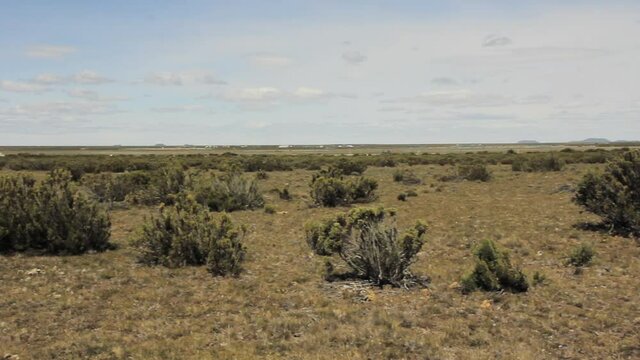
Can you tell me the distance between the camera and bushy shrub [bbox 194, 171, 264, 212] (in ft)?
Answer: 78.0

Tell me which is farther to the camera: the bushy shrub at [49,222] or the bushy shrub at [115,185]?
the bushy shrub at [115,185]

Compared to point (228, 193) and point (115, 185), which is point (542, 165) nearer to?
point (228, 193)

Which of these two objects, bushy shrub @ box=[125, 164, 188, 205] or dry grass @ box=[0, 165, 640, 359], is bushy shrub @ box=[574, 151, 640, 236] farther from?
A: bushy shrub @ box=[125, 164, 188, 205]

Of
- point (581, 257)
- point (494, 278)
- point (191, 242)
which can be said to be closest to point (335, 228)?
point (191, 242)

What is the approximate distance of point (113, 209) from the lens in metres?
24.6

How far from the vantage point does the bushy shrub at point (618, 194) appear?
16672 millimetres

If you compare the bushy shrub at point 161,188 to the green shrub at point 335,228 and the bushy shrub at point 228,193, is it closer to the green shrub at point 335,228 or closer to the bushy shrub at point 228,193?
the bushy shrub at point 228,193

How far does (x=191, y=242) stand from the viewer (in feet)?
45.6

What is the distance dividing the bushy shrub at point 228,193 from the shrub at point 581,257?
14.9 m

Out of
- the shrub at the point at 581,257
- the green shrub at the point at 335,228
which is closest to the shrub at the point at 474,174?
the shrub at the point at 581,257

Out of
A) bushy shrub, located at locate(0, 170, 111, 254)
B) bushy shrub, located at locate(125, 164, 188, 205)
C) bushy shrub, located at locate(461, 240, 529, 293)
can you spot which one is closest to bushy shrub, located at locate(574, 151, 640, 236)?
bushy shrub, located at locate(461, 240, 529, 293)

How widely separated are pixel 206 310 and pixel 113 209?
16416 mm

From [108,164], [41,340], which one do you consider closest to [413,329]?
[41,340]

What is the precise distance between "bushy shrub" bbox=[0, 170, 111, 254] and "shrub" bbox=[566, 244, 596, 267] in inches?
518
